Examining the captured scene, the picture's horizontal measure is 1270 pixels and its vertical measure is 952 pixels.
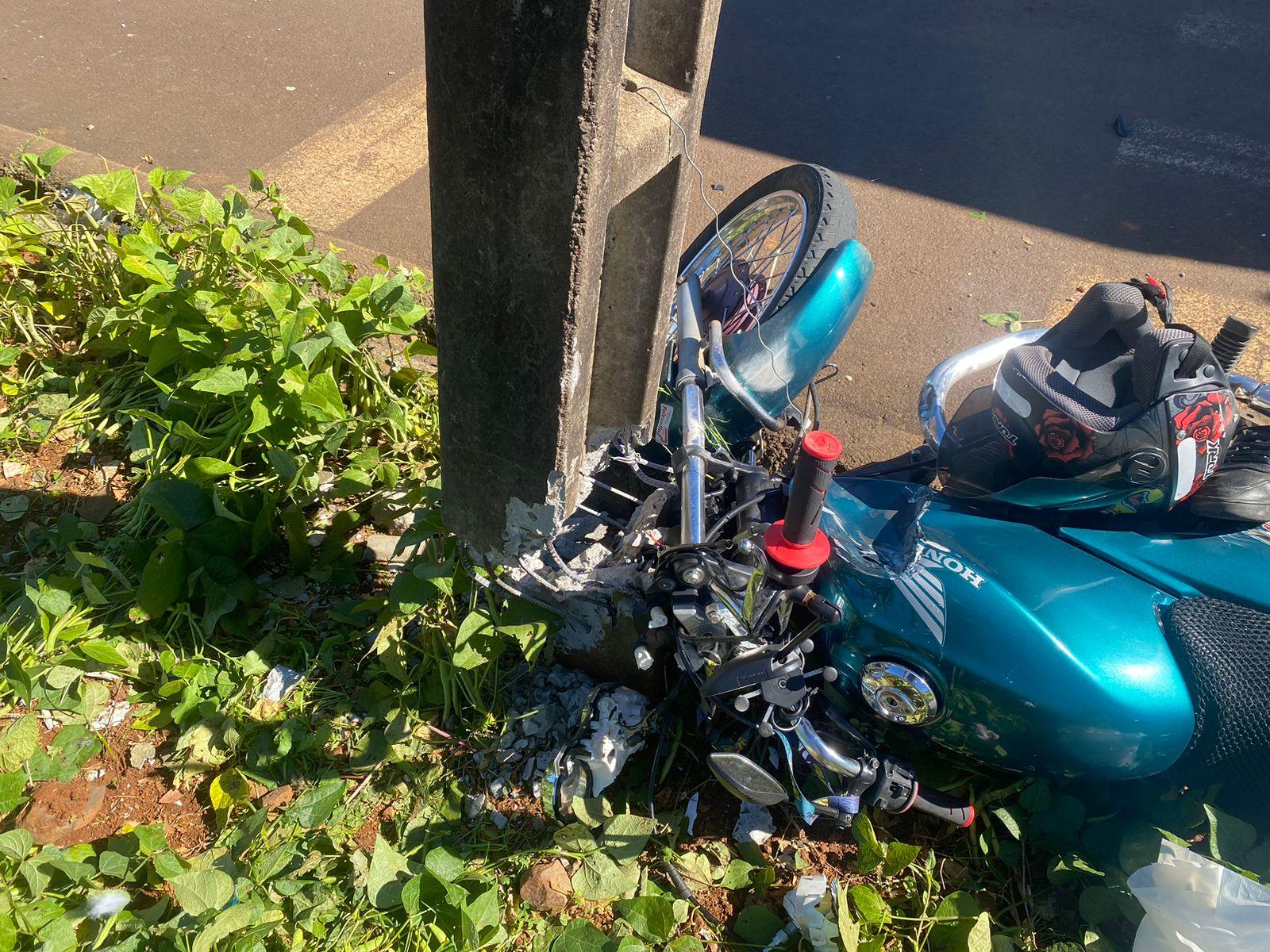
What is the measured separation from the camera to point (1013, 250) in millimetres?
4211

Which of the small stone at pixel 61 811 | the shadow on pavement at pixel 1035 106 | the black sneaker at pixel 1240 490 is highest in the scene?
the black sneaker at pixel 1240 490

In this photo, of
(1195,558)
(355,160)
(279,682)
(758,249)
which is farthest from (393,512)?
(355,160)

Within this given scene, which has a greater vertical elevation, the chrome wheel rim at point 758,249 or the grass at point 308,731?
the chrome wheel rim at point 758,249

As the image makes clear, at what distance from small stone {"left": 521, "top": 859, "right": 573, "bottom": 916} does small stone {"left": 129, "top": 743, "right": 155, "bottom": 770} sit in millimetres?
1002

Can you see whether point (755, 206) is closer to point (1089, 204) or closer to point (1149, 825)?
point (1149, 825)

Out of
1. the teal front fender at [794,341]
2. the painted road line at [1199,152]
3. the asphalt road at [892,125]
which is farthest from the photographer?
the painted road line at [1199,152]

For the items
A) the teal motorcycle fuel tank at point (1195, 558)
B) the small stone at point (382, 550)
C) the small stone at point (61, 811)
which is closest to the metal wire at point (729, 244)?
the teal motorcycle fuel tank at point (1195, 558)

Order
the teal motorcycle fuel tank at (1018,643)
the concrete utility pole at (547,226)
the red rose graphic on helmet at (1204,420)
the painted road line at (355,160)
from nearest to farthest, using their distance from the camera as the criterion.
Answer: the concrete utility pole at (547,226) < the teal motorcycle fuel tank at (1018,643) < the red rose graphic on helmet at (1204,420) < the painted road line at (355,160)

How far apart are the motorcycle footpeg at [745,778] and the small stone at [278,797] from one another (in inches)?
40.3

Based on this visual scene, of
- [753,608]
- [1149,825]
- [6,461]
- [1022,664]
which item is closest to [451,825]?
[753,608]

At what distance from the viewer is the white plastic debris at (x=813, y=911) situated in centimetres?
187

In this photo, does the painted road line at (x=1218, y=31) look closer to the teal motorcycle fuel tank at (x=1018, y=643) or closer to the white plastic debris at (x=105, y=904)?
the teal motorcycle fuel tank at (x=1018, y=643)

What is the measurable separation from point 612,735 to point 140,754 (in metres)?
1.18

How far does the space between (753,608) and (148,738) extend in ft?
5.30
